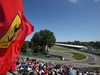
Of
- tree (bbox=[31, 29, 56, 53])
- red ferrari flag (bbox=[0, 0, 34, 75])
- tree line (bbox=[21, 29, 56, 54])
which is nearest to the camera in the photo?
red ferrari flag (bbox=[0, 0, 34, 75])

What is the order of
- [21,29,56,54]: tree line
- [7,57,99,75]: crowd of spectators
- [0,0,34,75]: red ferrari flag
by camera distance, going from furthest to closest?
[21,29,56,54]: tree line, [7,57,99,75]: crowd of spectators, [0,0,34,75]: red ferrari flag

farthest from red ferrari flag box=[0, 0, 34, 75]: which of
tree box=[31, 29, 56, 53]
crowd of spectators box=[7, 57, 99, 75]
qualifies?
tree box=[31, 29, 56, 53]

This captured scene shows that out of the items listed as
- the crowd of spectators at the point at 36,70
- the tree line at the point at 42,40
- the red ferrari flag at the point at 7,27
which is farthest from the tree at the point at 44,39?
the red ferrari flag at the point at 7,27

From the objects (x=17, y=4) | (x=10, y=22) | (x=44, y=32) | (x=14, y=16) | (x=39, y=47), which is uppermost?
(x=44, y=32)

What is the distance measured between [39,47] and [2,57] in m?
50.4

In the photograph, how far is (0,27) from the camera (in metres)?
3.10

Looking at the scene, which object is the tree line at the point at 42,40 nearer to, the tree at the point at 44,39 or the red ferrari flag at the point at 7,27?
the tree at the point at 44,39

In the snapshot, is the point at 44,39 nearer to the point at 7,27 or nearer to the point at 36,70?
the point at 36,70

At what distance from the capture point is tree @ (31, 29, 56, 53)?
156 ft

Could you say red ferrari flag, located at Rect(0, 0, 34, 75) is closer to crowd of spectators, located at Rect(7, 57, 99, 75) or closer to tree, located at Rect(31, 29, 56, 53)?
crowd of spectators, located at Rect(7, 57, 99, 75)

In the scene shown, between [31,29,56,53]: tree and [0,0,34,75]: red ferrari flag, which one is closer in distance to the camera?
[0,0,34,75]: red ferrari flag

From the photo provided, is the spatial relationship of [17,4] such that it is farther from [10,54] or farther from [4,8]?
[10,54]

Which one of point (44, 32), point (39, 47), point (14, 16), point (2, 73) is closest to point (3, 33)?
point (14, 16)

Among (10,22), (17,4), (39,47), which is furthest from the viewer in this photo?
(39,47)
